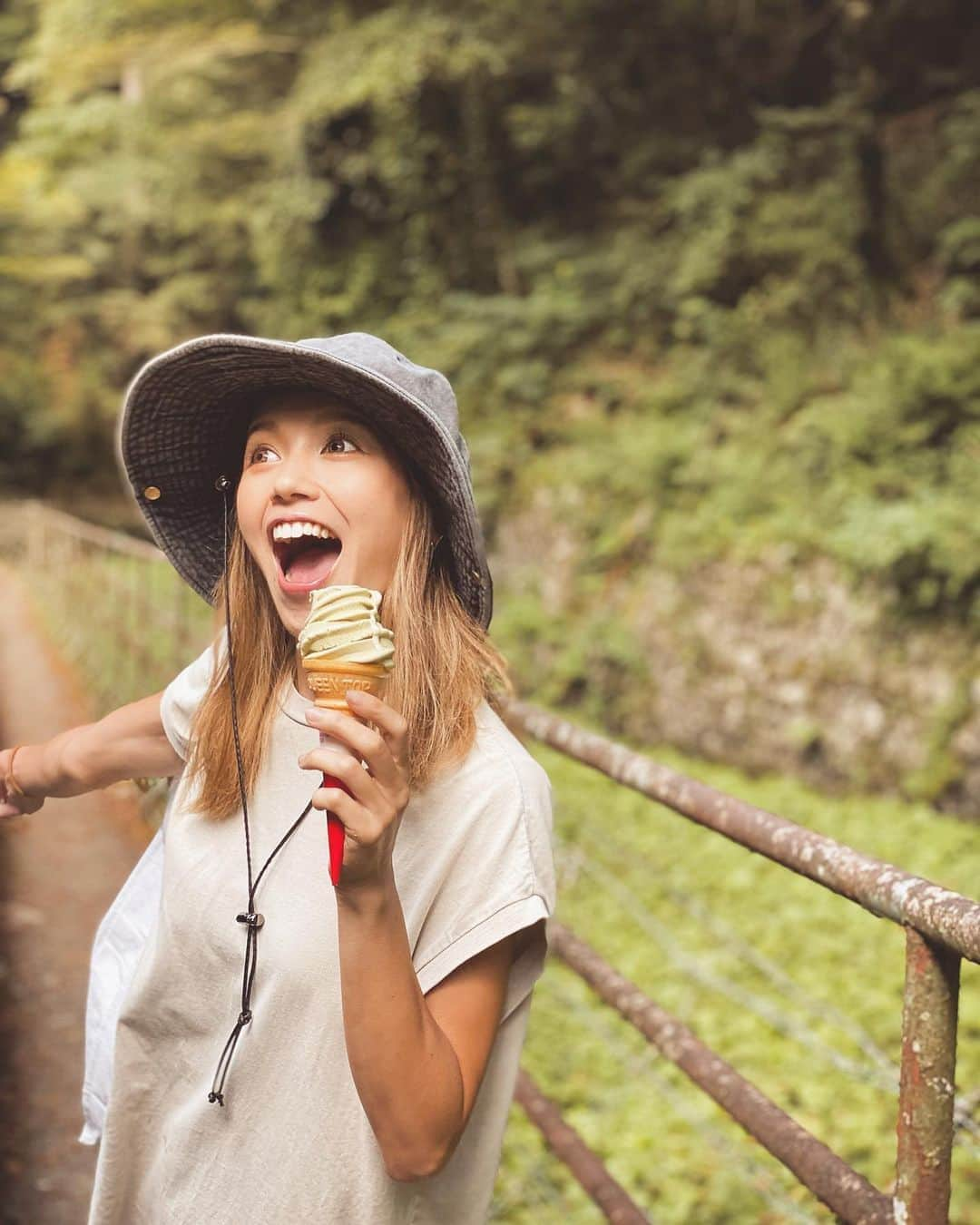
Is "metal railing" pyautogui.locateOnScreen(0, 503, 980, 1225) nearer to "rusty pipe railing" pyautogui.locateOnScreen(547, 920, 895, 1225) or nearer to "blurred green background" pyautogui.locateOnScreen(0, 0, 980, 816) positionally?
"rusty pipe railing" pyautogui.locateOnScreen(547, 920, 895, 1225)

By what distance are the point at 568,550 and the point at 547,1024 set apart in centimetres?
550

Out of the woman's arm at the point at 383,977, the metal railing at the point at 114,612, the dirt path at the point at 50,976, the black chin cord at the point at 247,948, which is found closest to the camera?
the woman's arm at the point at 383,977

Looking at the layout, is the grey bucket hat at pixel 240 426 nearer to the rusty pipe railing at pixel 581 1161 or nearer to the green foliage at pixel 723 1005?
the rusty pipe railing at pixel 581 1161

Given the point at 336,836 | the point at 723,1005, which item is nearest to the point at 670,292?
the point at 723,1005

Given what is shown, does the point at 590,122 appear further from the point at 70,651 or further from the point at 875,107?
the point at 70,651

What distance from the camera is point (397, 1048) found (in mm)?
991

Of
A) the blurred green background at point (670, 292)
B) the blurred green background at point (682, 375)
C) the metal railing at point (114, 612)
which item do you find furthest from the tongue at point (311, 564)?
the blurred green background at point (670, 292)

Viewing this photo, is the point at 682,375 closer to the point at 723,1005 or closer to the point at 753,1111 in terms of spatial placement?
the point at 723,1005

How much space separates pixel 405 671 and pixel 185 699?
0.38 m

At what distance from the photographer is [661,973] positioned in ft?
16.1

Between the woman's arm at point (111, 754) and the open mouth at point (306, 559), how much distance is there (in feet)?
1.24

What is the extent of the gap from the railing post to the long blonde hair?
1.67 feet

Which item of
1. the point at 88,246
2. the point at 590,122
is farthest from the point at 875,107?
the point at 88,246

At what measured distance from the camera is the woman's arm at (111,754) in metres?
1.54
